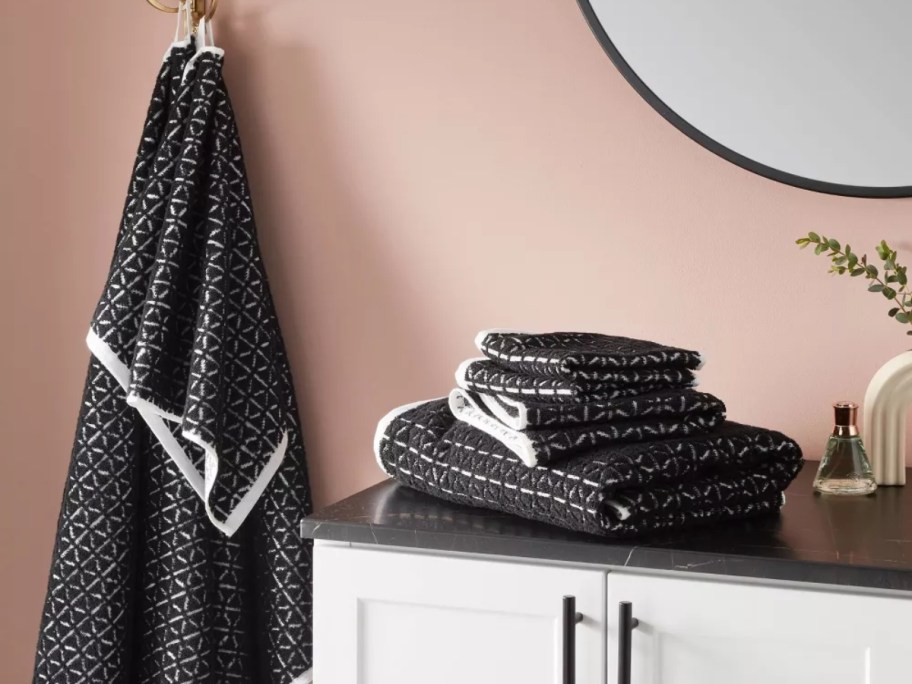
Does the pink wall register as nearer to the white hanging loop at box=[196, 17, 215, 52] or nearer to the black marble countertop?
the white hanging loop at box=[196, 17, 215, 52]

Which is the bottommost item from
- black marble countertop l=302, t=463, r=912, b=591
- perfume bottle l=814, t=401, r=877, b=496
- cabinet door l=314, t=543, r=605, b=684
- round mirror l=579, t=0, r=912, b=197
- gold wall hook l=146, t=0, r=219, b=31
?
cabinet door l=314, t=543, r=605, b=684

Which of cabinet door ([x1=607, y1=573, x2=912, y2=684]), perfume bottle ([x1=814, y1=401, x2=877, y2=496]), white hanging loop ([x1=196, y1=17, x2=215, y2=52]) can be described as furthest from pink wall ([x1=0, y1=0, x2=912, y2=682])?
cabinet door ([x1=607, y1=573, x2=912, y2=684])

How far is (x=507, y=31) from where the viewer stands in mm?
1400

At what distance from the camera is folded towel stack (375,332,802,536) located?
93cm

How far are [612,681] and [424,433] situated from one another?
31cm

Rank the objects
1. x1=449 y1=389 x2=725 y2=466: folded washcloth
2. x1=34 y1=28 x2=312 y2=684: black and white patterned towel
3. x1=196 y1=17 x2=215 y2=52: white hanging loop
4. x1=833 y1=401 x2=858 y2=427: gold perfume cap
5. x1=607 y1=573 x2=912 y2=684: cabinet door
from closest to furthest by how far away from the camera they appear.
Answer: x1=607 y1=573 x2=912 y2=684: cabinet door → x1=449 y1=389 x2=725 y2=466: folded washcloth → x1=833 y1=401 x2=858 y2=427: gold perfume cap → x1=34 y1=28 x2=312 y2=684: black and white patterned towel → x1=196 y1=17 x2=215 y2=52: white hanging loop

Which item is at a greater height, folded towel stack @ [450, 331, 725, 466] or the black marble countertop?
folded towel stack @ [450, 331, 725, 466]

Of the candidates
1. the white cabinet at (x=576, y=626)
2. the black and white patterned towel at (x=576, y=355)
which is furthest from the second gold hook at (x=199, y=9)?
the white cabinet at (x=576, y=626)

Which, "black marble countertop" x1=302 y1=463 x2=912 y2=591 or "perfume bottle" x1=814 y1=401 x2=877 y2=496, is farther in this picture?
"perfume bottle" x1=814 y1=401 x2=877 y2=496

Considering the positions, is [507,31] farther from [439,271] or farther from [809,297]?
[809,297]

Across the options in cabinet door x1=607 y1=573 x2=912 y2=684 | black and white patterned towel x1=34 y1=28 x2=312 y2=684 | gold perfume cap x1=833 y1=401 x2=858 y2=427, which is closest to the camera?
cabinet door x1=607 y1=573 x2=912 y2=684

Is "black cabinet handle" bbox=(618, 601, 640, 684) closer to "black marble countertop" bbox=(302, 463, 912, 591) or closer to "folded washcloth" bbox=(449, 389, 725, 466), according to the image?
"black marble countertop" bbox=(302, 463, 912, 591)

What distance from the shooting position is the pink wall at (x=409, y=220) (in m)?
1.32

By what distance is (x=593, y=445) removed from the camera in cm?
97
